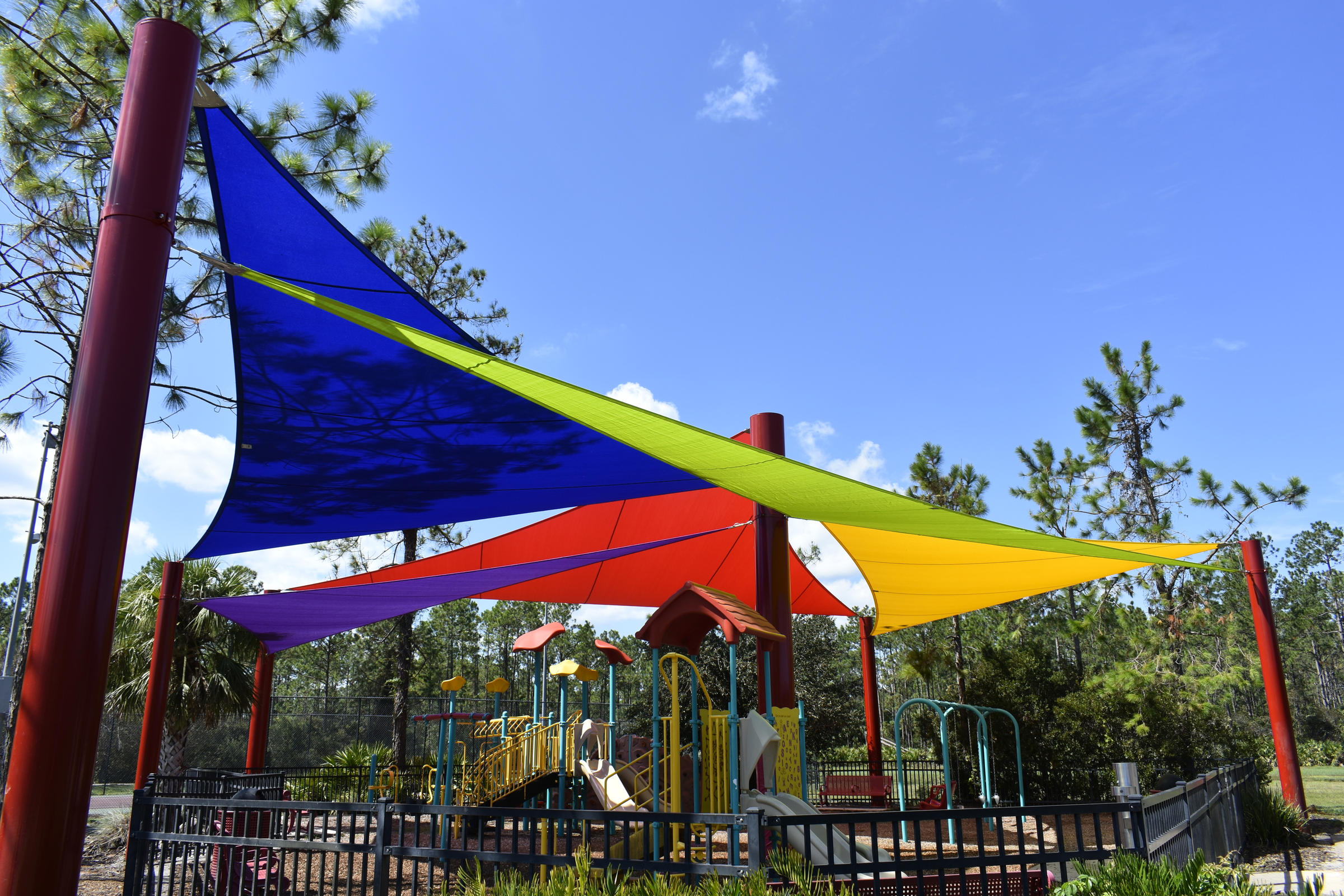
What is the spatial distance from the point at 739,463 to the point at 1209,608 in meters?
17.3

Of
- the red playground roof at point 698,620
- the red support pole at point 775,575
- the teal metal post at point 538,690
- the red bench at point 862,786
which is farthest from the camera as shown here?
the red bench at point 862,786

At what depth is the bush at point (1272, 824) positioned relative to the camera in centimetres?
957

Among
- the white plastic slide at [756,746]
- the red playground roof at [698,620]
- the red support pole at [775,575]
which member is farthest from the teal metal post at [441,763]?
the red support pole at [775,575]

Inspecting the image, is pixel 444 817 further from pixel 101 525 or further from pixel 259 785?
pixel 259 785

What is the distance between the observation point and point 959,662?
17.3m

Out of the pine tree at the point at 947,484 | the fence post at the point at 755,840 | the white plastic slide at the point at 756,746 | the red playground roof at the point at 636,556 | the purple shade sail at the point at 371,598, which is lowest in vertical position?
the fence post at the point at 755,840

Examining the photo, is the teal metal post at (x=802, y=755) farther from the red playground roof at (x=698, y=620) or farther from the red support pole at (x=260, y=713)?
the red support pole at (x=260, y=713)

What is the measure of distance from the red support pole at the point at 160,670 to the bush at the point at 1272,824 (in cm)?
1237

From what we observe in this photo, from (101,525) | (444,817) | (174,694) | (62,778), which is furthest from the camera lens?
(174,694)

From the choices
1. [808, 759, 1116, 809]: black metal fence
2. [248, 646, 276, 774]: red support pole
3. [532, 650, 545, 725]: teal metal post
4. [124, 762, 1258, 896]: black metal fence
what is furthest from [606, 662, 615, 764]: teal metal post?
[808, 759, 1116, 809]: black metal fence

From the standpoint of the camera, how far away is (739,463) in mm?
4969

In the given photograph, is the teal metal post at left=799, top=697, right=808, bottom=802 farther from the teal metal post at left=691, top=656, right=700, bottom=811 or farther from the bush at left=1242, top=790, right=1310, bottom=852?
the bush at left=1242, top=790, right=1310, bottom=852

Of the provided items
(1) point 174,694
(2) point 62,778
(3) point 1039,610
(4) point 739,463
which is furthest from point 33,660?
(3) point 1039,610

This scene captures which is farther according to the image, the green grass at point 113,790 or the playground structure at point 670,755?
the green grass at point 113,790
